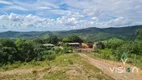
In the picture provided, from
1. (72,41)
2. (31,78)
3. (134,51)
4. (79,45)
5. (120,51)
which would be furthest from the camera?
(72,41)

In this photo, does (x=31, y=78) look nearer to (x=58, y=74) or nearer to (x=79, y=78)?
(x=58, y=74)

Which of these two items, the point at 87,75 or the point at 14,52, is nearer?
the point at 87,75

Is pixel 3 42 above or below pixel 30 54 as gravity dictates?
above

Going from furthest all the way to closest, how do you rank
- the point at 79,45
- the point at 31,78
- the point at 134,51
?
1. the point at 79,45
2. the point at 134,51
3. the point at 31,78

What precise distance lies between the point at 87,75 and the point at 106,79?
87.3 inches

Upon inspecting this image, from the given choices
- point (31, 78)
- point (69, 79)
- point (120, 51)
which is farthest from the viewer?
point (120, 51)

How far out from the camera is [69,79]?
21.0 meters

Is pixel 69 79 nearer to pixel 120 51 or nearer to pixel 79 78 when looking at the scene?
pixel 79 78

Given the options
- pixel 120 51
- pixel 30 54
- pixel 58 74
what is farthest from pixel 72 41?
Result: pixel 58 74

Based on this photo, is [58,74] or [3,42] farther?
[3,42]

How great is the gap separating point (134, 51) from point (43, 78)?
32.4 meters

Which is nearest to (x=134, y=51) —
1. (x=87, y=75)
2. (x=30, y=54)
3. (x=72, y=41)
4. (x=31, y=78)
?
(x=30, y=54)

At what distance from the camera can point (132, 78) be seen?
23422mm

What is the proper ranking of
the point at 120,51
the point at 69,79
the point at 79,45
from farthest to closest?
the point at 79,45, the point at 120,51, the point at 69,79
